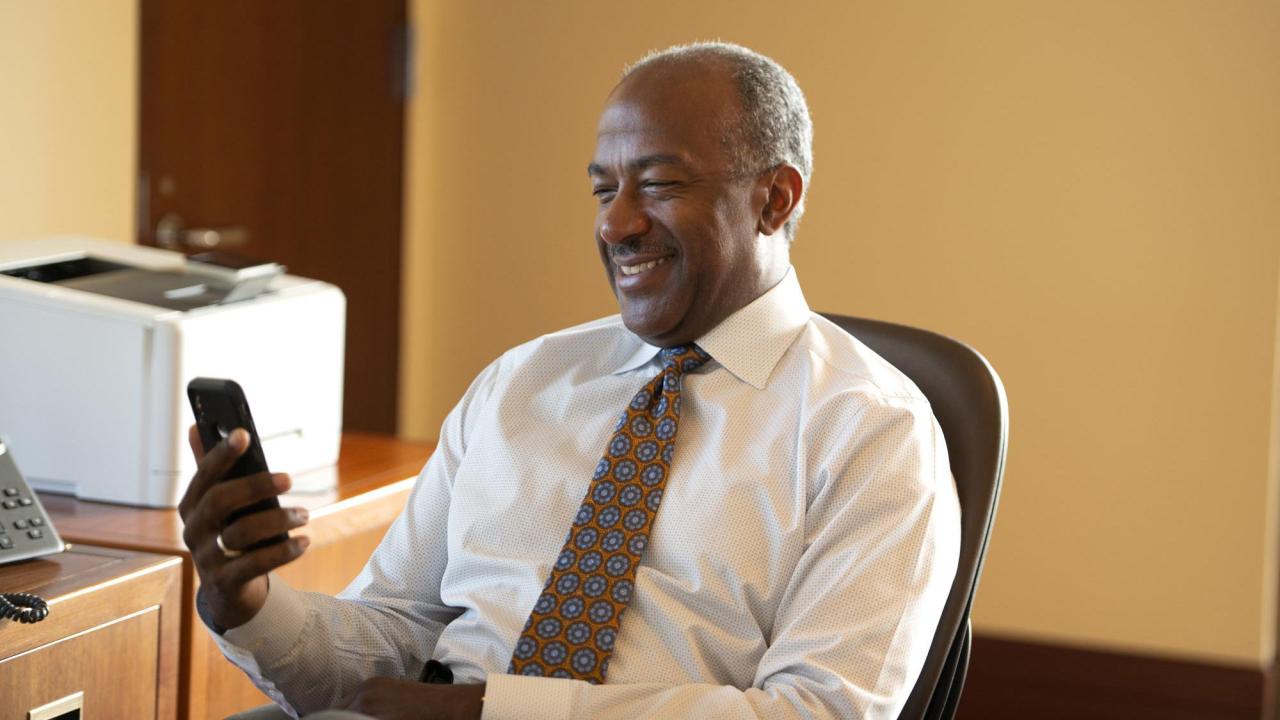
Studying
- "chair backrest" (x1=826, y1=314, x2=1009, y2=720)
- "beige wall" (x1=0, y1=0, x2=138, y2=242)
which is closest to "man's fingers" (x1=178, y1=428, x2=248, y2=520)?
"chair backrest" (x1=826, y1=314, x2=1009, y2=720)

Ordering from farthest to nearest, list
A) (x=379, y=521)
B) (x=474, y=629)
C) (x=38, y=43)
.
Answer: (x=38, y=43)
(x=379, y=521)
(x=474, y=629)

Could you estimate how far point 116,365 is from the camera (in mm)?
1945

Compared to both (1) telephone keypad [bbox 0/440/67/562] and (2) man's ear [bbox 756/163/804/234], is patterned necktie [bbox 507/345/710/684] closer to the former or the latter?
(2) man's ear [bbox 756/163/804/234]

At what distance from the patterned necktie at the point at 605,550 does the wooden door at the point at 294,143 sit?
185cm

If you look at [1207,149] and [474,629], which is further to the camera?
[1207,149]

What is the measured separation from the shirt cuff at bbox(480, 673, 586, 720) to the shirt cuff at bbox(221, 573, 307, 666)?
0.25 meters

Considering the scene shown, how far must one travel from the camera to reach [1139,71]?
11.0ft

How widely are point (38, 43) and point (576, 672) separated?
180 cm

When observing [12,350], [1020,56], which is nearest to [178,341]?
[12,350]

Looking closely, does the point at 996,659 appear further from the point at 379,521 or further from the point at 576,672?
the point at 576,672

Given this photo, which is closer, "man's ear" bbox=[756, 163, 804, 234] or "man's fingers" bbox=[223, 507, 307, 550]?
"man's fingers" bbox=[223, 507, 307, 550]

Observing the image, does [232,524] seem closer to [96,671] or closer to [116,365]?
[96,671]

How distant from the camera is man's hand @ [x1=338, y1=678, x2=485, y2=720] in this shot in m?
1.44

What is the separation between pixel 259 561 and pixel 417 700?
216mm
